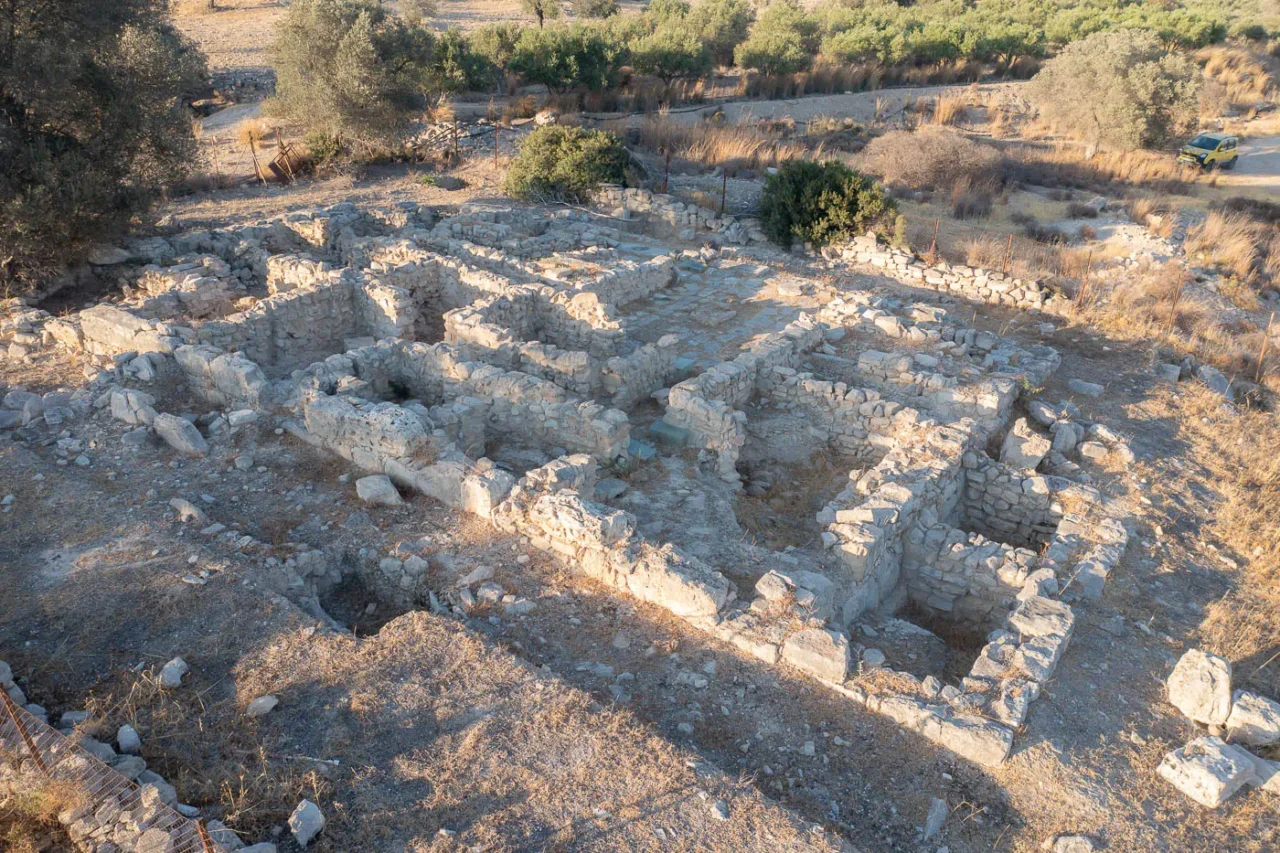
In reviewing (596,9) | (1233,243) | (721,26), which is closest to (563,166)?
(1233,243)

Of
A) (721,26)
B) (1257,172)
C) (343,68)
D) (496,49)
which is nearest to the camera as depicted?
(343,68)

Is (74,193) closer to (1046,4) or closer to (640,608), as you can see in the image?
(640,608)

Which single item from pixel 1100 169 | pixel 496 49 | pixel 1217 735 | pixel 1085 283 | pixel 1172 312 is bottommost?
pixel 1217 735

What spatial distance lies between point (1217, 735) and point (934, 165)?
18222 millimetres

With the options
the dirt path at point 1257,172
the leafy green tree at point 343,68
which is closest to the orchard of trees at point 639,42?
the leafy green tree at point 343,68

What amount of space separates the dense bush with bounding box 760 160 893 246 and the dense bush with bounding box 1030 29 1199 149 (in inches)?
514

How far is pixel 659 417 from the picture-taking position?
10.8 metres

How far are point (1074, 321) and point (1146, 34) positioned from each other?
19689mm

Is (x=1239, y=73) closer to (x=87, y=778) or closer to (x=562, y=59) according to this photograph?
(x=562, y=59)

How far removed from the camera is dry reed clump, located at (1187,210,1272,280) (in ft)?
57.6

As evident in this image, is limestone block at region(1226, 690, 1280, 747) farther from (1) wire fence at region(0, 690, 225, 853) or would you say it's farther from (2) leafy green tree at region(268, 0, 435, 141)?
(2) leafy green tree at region(268, 0, 435, 141)

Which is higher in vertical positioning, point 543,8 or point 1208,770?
point 543,8

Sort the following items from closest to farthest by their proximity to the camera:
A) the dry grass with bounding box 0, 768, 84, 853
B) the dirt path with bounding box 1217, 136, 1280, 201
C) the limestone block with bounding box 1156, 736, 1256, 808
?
the dry grass with bounding box 0, 768, 84, 853 < the limestone block with bounding box 1156, 736, 1256, 808 < the dirt path with bounding box 1217, 136, 1280, 201

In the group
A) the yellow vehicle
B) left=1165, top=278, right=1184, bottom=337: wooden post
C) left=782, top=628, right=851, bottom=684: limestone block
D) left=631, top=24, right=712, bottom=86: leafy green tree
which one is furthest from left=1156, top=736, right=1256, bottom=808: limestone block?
left=631, top=24, right=712, bottom=86: leafy green tree
